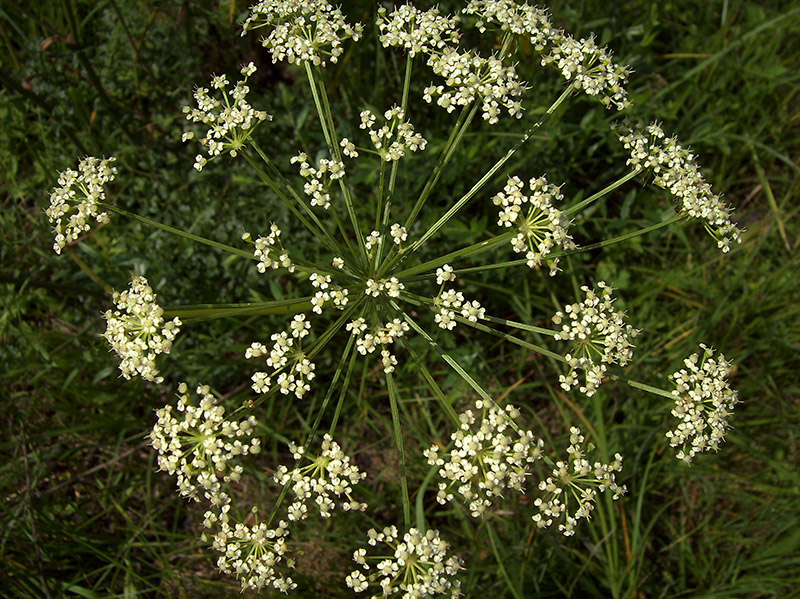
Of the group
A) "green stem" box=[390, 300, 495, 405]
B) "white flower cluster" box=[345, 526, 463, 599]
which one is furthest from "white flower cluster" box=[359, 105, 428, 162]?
"white flower cluster" box=[345, 526, 463, 599]

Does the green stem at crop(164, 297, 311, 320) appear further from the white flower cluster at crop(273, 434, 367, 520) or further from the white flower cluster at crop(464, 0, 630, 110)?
the white flower cluster at crop(464, 0, 630, 110)

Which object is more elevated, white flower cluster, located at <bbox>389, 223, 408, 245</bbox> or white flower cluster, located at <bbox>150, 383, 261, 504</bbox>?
white flower cluster, located at <bbox>389, 223, 408, 245</bbox>

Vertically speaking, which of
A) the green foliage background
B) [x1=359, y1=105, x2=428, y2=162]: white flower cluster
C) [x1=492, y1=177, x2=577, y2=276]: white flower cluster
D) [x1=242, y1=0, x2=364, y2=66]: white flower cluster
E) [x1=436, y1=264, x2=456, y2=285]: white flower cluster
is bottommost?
the green foliage background

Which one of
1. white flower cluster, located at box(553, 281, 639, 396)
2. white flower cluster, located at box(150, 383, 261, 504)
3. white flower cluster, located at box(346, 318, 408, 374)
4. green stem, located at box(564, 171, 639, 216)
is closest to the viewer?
white flower cluster, located at box(150, 383, 261, 504)

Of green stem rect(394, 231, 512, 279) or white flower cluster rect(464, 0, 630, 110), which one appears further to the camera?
white flower cluster rect(464, 0, 630, 110)

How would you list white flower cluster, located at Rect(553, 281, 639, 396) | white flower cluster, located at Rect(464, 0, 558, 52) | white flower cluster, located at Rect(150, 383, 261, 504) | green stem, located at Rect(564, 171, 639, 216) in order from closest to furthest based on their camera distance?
white flower cluster, located at Rect(150, 383, 261, 504), white flower cluster, located at Rect(553, 281, 639, 396), green stem, located at Rect(564, 171, 639, 216), white flower cluster, located at Rect(464, 0, 558, 52)

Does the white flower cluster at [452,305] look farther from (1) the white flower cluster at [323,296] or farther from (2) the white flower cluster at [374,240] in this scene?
(1) the white flower cluster at [323,296]

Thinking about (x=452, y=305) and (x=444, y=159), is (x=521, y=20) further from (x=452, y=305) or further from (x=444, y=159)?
(x=452, y=305)
